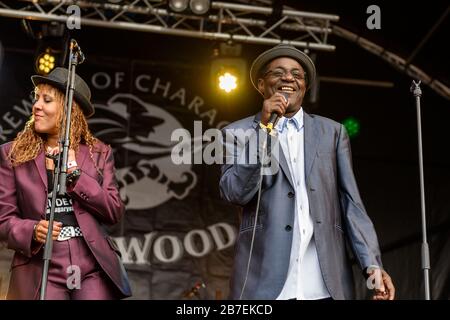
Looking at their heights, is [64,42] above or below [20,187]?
above

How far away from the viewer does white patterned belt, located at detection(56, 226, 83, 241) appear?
3.99 metres

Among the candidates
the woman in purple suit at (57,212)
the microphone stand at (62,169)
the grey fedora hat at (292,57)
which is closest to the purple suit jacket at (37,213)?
the woman in purple suit at (57,212)

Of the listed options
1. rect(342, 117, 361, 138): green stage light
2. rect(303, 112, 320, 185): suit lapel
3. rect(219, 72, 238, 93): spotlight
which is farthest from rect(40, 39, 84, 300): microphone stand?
rect(342, 117, 361, 138): green stage light

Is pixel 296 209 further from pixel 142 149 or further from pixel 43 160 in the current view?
pixel 142 149

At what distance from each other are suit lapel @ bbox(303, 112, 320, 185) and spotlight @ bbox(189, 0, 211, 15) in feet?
11.8

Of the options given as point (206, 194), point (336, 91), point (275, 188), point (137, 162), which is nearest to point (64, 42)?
point (137, 162)

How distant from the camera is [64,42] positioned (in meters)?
7.77

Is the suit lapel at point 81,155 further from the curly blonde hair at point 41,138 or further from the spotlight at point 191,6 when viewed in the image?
the spotlight at point 191,6

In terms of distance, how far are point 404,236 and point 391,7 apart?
250cm

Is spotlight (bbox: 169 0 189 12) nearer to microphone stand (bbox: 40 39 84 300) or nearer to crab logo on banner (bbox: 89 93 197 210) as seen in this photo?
crab logo on banner (bbox: 89 93 197 210)

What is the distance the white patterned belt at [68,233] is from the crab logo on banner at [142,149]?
14.1 ft
